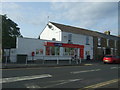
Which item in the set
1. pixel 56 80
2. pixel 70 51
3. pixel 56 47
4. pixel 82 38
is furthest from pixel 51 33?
pixel 56 80

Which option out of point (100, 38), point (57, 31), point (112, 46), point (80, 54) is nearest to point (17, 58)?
point (57, 31)

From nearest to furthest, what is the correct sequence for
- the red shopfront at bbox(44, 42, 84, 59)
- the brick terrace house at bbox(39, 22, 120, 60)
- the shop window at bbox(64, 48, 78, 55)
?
the red shopfront at bbox(44, 42, 84, 59)
the shop window at bbox(64, 48, 78, 55)
the brick terrace house at bbox(39, 22, 120, 60)

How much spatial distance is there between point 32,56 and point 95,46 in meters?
18.8

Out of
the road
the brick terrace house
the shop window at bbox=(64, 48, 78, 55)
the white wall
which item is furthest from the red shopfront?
the road

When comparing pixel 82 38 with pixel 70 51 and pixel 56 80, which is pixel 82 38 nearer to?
pixel 70 51

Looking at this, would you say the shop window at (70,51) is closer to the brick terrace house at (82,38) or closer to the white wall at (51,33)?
the brick terrace house at (82,38)

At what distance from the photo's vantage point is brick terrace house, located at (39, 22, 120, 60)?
104ft

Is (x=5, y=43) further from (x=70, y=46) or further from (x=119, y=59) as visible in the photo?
(x=119, y=59)

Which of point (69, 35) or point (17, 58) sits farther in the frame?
point (69, 35)

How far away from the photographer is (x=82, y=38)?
3484 centimetres

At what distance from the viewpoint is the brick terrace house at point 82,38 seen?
31.8 metres

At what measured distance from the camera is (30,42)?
2531 cm

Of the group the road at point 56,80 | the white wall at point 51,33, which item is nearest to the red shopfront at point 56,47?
the white wall at point 51,33

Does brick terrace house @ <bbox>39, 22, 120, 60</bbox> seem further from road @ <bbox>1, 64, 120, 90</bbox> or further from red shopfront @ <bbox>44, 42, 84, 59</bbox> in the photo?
road @ <bbox>1, 64, 120, 90</bbox>
